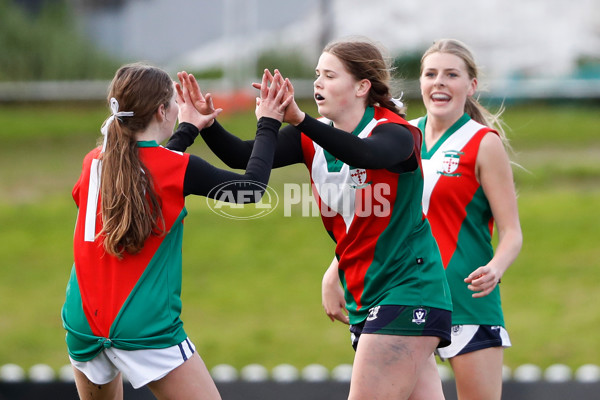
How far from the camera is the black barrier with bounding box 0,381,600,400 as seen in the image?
4.47 metres

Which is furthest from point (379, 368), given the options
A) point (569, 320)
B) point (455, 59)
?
point (569, 320)

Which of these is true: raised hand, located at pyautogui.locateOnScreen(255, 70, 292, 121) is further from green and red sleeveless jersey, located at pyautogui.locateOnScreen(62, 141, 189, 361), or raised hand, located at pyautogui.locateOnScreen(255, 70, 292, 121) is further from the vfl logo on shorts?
the vfl logo on shorts

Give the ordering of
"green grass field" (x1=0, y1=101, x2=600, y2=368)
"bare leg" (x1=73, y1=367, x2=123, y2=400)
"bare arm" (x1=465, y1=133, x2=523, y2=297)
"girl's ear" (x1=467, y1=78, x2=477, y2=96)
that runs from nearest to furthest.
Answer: "bare leg" (x1=73, y1=367, x2=123, y2=400) < "bare arm" (x1=465, y1=133, x2=523, y2=297) < "girl's ear" (x1=467, y1=78, x2=477, y2=96) < "green grass field" (x1=0, y1=101, x2=600, y2=368)

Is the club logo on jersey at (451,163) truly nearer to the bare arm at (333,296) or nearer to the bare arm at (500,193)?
the bare arm at (500,193)

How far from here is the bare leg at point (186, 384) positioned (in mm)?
2867

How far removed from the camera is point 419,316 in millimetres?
2916

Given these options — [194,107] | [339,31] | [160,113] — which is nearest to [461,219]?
Answer: [194,107]

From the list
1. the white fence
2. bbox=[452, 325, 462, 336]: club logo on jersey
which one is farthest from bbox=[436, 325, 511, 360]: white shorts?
the white fence

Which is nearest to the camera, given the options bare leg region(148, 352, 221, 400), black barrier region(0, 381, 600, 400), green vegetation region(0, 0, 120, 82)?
bare leg region(148, 352, 221, 400)

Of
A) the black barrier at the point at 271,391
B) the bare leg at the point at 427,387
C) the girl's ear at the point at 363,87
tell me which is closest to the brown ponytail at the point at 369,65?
the girl's ear at the point at 363,87

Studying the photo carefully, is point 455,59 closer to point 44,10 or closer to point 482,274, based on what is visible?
point 482,274

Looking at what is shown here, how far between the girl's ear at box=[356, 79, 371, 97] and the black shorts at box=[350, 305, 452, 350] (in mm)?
722

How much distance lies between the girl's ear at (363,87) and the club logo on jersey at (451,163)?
0.54 m

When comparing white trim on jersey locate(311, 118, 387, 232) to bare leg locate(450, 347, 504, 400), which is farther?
bare leg locate(450, 347, 504, 400)
